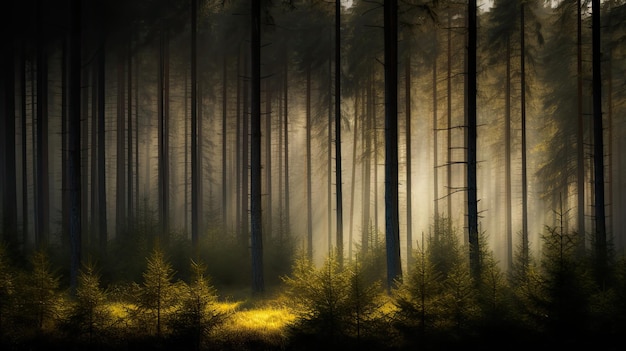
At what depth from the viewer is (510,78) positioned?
800 inches

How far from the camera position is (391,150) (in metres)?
12.3

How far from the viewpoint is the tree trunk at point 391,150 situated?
12148 mm

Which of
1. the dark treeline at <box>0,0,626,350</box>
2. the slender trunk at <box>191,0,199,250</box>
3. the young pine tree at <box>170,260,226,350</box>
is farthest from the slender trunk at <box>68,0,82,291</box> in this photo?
the young pine tree at <box>170,260,226,350</box>

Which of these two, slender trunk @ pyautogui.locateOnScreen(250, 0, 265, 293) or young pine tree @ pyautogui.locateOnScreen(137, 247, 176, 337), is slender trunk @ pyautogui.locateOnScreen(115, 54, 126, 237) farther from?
young pine tree @ pyautogui.locateOnScreen(137, 247, 176, 337)

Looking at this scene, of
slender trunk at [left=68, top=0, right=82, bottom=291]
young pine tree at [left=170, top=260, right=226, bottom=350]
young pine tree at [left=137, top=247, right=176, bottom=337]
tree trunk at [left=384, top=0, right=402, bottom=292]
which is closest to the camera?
young pine tree at [left=170, top=260, right=226, bottom=350]

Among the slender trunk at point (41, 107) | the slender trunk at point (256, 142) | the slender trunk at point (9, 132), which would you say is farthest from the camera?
the slender trunk at point (9, 132)

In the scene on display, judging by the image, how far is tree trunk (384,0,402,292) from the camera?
1215 centimetres

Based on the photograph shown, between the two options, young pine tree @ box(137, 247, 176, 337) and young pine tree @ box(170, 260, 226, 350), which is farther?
young pine tree @ box(137, 247, 176, 337)

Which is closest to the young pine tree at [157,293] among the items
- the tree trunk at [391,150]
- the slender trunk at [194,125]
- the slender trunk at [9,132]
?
the tree trunk at [391,150]

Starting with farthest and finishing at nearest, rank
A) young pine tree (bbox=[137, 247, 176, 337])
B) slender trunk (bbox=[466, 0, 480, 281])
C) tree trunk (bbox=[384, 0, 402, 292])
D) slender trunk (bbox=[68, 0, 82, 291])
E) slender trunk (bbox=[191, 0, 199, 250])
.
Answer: slender trunk (bbox=[191, 0, 199, 250])
tree trunk (bbox=[384, 0, 402, 292])
slender trunk (bbox=[68, 0, 82, 291])
slender trunk (bbox=[466, 0, 480, 281])
young pine tree (bbox=[137, 247, 176, 337])

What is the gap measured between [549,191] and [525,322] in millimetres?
14194

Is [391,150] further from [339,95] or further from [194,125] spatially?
[194,125]

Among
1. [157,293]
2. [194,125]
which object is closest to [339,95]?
[194,125]

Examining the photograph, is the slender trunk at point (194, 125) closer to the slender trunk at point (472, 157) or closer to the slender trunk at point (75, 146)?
the slender trunk at point (75, 146)
